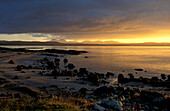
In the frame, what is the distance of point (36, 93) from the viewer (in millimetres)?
12391

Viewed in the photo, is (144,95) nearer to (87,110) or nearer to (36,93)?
(87,110)

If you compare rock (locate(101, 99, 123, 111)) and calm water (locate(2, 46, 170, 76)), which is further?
calm water (locate(2, 46, 170, 76))

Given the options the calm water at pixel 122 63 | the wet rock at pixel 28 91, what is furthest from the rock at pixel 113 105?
the calm water at pixel 122 63

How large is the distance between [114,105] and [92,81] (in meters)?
9.14

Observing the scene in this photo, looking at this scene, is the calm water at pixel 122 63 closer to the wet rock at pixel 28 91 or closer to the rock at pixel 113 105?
the wet rock at pixel 28 91

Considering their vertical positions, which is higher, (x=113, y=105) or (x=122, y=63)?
(x=113, y=105)

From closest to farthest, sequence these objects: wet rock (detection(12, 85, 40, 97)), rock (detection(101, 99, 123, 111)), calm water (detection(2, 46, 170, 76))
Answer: rock (detection(101, 99, 123, 111)) → wet rock (detection(12, 85, 40, 97)) → calm water (detection(2, 46, 170, 76))

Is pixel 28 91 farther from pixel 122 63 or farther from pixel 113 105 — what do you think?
pixel 122 63

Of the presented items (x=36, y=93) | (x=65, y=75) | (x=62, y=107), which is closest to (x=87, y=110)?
(x=62, y=107)

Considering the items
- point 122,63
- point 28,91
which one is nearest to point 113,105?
point 28,91

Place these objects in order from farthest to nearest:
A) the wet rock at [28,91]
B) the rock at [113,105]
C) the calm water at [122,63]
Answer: the calm water at [122,63] < the wet rock at [28,91] < the rock at [113,105]

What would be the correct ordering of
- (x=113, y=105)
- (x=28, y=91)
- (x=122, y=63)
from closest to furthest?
(x=113, y=105)
(x=28, y=91)
(x=122, y=63)

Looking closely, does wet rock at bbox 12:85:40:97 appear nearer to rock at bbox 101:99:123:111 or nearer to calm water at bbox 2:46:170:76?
rock at bbox 101:99:123:111

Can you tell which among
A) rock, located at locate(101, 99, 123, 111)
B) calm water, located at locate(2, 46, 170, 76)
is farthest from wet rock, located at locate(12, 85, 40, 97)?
calm water, located at locate(2, 46, 170, 76)
